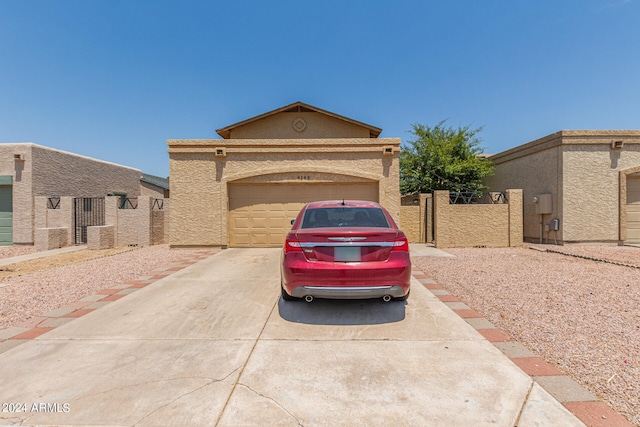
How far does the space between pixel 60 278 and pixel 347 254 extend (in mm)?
6807

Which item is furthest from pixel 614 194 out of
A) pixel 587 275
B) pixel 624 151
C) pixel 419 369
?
pixel 419 369

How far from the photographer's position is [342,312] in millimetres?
4105

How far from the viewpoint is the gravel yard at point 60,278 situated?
454 centimetres

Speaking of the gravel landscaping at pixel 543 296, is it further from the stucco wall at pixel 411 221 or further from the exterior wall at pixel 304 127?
the exterior wall at pixel 304 127

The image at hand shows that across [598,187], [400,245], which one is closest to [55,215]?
[400,245]

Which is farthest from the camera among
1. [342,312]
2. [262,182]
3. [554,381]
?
[262,182]

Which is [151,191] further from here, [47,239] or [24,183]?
[47,239]

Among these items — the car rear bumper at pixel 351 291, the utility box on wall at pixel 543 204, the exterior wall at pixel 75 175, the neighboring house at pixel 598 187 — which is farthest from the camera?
the exterior wall at pixel 75 175

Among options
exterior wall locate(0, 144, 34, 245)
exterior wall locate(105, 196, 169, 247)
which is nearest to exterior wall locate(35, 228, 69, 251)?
exterior wall locate(0, 144, 34, 245)

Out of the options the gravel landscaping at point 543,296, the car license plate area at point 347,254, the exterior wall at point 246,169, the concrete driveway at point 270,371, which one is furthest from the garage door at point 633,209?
the car license plate area at point 347,254

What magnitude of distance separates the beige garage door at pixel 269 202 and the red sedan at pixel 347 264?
21.9 feet

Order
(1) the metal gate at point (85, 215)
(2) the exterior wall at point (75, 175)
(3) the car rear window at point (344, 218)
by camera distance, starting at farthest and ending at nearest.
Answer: (2) the exterior wall at point (75, 175) → (1) the metal gate at point (85, 215) → (3) the car rear window at point (344, 218)

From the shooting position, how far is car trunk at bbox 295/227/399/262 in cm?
360

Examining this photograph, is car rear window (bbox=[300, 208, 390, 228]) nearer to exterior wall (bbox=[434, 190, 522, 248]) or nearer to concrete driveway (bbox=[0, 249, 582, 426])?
concrete driveway (bbox=[0, 249, 582, 426])
